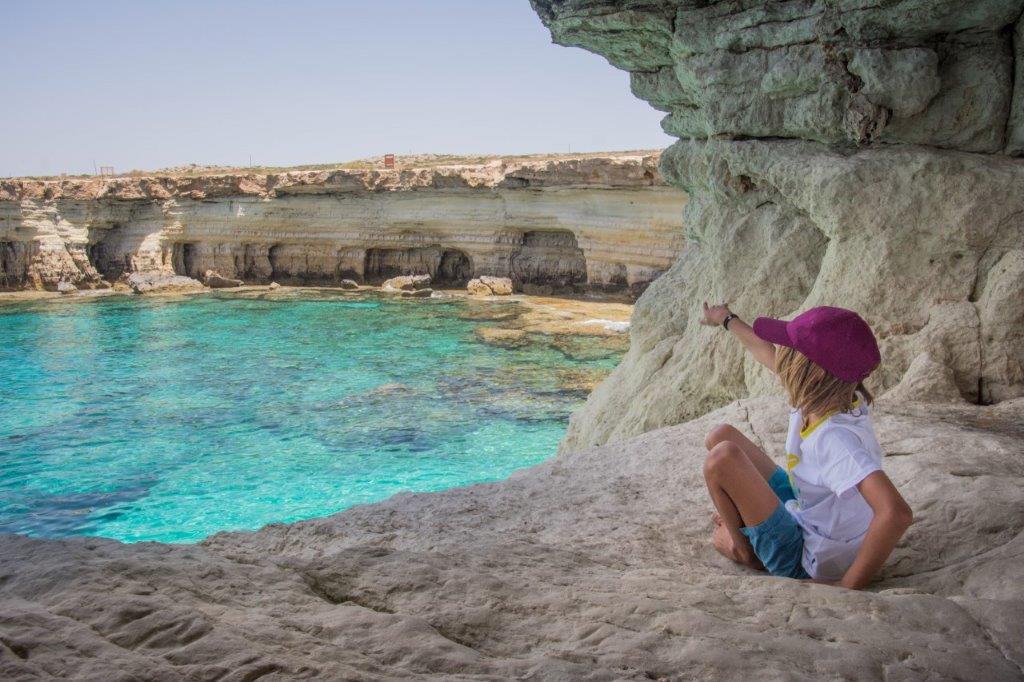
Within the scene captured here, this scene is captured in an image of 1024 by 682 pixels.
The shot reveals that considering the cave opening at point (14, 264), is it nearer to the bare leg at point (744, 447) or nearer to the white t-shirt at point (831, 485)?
the bare leg at point (744, 447)

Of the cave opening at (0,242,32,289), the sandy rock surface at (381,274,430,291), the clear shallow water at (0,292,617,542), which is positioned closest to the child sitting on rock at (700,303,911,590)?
the clear shallow water at (0,292,617,542)

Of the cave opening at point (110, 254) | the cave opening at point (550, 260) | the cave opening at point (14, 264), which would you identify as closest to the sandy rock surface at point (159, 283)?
the cave opening at point (110, 254)

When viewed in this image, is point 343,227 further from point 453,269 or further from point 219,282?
point 219,282

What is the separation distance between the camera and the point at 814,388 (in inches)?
116

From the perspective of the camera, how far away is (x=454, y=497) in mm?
4719

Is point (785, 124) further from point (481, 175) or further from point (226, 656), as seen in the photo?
point (481, 175)

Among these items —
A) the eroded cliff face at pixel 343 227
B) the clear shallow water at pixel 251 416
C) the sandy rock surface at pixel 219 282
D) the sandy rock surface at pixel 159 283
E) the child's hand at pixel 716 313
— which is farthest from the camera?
the sandy rock surface at pixel 219 282

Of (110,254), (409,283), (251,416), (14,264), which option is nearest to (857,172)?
(251,416)

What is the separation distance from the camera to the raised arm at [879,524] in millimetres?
2619

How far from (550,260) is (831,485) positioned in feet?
76.0

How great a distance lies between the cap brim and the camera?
3061 mm

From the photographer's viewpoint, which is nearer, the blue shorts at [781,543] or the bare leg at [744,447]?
the blue shorts at [781,543]

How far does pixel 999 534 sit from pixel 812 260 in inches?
138

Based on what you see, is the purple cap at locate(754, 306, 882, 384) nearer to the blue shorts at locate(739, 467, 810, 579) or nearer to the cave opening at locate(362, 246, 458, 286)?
the blue shorts at locate(739, 467, 810, 579)
